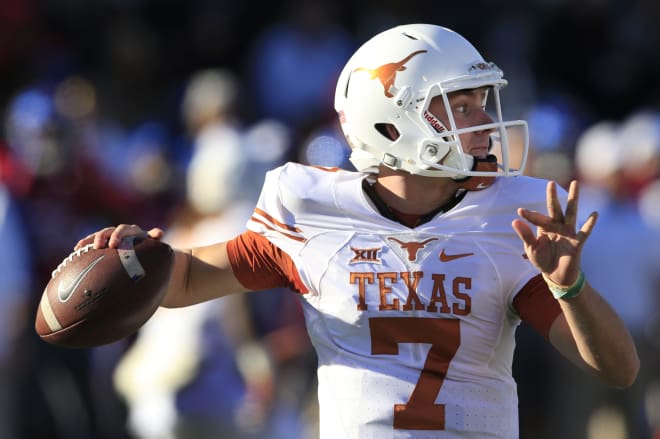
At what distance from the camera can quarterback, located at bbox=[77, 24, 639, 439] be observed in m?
3.66

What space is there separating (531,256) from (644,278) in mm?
4868

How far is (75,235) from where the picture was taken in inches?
303

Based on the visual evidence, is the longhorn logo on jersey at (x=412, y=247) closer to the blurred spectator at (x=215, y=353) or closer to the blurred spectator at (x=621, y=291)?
the blurred spectator at (x=215, y=353)

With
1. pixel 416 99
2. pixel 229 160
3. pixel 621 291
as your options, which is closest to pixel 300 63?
pixel 229 160

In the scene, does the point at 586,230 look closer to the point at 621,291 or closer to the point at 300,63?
the point at 621,291

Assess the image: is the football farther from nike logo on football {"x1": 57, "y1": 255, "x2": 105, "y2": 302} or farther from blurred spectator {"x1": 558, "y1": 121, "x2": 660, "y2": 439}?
blurred spectator {"x1": 558, "y1": 121, "x2": 660, "y2": 439}

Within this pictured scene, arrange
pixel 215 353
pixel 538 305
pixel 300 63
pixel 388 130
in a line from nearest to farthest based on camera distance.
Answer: pixel 538 305
pixel 388 130
pixel 215 353
pixel 300 63

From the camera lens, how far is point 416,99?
12.4ft

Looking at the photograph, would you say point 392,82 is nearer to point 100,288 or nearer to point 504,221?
point 504,221

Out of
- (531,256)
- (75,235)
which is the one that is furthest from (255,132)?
(531,256)

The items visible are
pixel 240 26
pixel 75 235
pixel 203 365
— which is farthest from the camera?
pixel 240 26

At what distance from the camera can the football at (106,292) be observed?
3.71 metres

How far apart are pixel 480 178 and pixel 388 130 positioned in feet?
1.00

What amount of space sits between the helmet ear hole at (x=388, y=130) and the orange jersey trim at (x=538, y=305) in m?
0.58
